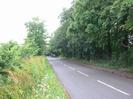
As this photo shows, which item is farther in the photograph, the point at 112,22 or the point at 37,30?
the point at 37,30

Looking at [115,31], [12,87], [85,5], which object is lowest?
[12,87]

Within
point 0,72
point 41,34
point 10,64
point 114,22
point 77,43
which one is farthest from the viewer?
point 77,43

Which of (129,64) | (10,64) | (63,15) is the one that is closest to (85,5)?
(129,64)

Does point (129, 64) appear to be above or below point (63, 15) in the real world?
below

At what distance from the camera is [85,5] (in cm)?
3462

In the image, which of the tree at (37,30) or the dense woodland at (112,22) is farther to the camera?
the tree at (37,30)

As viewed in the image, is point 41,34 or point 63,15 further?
point 63,15

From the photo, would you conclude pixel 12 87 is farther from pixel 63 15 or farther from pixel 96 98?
pixel 63 15

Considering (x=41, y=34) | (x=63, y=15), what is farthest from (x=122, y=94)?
(x=63, y=15)

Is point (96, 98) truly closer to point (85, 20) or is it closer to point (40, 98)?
point (40, 98)

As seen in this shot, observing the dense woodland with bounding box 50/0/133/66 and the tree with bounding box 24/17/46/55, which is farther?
the tree with bounding box 24/17/46/55

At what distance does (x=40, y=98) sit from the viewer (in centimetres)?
967

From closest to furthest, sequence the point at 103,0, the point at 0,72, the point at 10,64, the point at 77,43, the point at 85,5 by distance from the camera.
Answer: the point at 0,72 → the point at 10,64 → the point at 103,0 → the point at 85,5 → the point at 77,43

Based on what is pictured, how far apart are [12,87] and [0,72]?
94 cm
